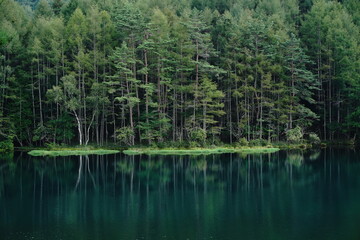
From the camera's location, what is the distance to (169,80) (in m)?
52.3

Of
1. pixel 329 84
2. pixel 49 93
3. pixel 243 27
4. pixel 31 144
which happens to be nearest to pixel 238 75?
pixel 243 27

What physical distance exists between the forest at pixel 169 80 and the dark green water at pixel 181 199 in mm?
12855

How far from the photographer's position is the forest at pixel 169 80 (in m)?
51.5

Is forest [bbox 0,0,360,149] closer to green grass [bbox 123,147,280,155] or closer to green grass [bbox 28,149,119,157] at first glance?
green grass [bbox 123,147,280,155]

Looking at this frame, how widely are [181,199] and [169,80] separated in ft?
99.5

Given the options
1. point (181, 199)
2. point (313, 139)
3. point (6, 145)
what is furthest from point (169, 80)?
point (181, 199)

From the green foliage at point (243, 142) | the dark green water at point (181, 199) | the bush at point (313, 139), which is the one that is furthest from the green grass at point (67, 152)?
the bush at point (313, 139)

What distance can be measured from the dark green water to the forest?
12855 millimetres

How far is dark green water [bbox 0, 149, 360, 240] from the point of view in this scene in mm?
16938

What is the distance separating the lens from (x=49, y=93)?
50375 mm

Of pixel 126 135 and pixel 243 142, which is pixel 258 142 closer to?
pixel 243 142

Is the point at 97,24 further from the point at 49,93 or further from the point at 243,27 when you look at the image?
the point at 243,27

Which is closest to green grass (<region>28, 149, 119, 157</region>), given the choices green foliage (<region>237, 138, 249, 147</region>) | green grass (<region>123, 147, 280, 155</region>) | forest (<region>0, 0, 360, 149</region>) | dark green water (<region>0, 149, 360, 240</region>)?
green grass (<region>123, 147, 280, 155</region>)

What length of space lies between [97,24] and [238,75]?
61.6ft
